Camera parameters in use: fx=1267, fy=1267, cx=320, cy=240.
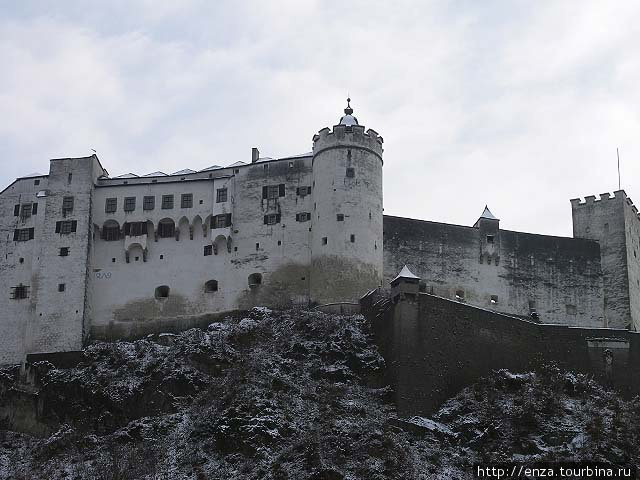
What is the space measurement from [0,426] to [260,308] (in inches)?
694

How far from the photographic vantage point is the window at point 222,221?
3364 inches

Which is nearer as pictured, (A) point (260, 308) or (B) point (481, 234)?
(A) point (260, 308)

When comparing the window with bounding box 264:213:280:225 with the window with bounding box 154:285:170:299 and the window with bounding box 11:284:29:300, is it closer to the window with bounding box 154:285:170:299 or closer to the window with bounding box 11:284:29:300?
the window with bounding box 154:285:170:299

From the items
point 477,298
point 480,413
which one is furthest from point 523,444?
point 477,298

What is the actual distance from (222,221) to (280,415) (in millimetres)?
20557

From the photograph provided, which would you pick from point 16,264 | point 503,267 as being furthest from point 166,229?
point 503,267

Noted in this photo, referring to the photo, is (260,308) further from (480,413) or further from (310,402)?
(480,413)

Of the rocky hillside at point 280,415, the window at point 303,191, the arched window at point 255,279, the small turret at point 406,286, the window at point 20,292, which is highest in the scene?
the window at point 303,191

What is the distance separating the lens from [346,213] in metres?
82.0

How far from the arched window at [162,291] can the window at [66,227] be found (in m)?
7.22

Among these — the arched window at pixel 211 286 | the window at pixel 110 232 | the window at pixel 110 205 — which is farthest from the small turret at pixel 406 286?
the window at pixel 110 205

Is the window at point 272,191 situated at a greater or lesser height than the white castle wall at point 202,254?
greater

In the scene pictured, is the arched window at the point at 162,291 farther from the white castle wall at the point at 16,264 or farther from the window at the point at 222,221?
the white castle wall at the point at 16,264

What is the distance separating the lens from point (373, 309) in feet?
251
